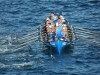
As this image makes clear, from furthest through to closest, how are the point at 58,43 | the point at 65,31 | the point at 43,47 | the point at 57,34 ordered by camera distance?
1. the point at 43,47
2. the point at 65,31
3. the point at 57,34
4. the point at 58,43

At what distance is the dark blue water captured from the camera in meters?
76.8

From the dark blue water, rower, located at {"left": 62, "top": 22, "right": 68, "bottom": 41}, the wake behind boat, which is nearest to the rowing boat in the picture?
the wake behind boat

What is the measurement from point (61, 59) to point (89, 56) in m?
5.13

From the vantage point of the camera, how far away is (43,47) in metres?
84.9

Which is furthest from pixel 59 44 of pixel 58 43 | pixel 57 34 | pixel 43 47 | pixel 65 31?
pixel 43 47

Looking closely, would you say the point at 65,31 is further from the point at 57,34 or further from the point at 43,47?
the point at 43,47

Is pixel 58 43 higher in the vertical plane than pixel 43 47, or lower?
higher

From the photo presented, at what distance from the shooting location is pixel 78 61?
79750 mm

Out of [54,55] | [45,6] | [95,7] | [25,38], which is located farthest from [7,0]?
[54,55]

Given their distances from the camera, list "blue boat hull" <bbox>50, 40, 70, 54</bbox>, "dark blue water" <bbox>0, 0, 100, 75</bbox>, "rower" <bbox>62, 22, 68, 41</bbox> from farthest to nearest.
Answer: "rower" <bbox>62, 22, 68, 41</bbox>
"blue boat hull" <bbox>50, 40, 70, 54</bbox>
"dark blue water" <bbox>0, 0, 100, 75</bbox>

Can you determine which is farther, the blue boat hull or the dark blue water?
the blue boat hull

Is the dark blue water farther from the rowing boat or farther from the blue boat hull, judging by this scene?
the rowing boat

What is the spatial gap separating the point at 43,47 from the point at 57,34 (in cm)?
545

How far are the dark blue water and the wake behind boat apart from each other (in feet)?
5.64
